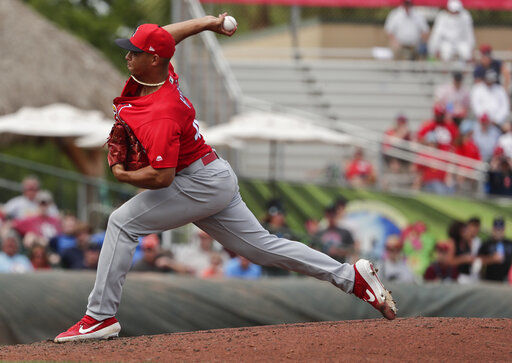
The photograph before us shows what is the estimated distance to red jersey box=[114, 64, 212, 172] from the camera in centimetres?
500

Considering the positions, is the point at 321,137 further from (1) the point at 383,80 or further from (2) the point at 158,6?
(2) the point at 158,6

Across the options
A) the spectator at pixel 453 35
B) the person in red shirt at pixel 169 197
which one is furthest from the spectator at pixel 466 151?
the person in red shirt at pixel 169 197

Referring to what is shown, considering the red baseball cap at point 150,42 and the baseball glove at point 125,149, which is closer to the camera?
the red baseball cap at point 150,42

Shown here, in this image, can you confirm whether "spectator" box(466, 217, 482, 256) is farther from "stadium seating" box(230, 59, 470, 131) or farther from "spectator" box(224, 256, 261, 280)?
"stadium seating" box(230, 59, 470, 131)

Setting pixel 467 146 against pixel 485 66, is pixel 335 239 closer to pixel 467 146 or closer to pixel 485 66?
pixel 467 146

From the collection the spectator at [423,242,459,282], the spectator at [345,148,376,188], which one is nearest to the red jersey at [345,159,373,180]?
the spectator at [345,148,376,188]

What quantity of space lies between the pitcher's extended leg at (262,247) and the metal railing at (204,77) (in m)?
9.73

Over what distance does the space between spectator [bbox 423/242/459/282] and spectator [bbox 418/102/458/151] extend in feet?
9.08

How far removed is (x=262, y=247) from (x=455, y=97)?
10.0 meters

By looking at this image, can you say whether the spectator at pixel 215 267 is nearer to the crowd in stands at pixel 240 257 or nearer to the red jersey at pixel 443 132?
the crowd in stands at pixel 240 257

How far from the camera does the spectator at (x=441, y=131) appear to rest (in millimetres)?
13773

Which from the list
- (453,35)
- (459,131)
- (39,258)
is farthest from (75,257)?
(453,35)

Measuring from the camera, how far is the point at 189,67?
1550 cm

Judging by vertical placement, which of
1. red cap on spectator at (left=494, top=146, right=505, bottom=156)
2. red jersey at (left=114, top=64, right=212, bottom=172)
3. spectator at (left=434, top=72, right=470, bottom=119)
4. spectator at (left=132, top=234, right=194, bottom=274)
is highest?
red jersey at (left=114, top=64, right=212, bottom=172)
